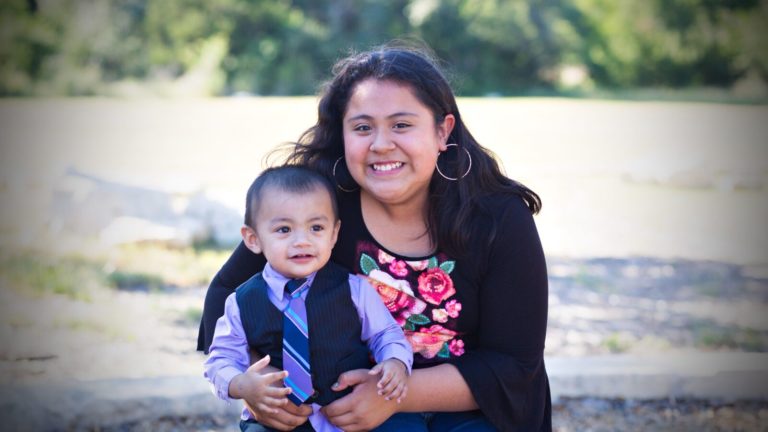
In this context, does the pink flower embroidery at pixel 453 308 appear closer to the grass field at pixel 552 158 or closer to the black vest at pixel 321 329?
the black vest at pixel 321 329

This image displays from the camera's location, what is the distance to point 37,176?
10.7 metres

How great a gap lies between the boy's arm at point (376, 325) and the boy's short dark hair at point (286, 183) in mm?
243

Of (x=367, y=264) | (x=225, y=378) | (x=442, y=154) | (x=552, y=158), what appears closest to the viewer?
(x=225, y=378)

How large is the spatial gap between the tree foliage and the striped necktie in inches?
863

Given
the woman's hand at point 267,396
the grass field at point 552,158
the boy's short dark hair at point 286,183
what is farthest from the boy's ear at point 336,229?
the grass field at point 552,158

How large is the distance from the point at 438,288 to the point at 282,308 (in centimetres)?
51

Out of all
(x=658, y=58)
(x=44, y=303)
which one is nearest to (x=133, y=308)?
(x=44, y=303)

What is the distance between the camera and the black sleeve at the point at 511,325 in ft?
8.66

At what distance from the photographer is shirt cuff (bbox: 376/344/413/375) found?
99.2 inches

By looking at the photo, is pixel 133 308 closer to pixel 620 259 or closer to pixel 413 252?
pixel 413 252

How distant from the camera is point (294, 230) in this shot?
2.58m

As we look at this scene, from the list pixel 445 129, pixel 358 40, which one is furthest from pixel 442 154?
pixel 358 40

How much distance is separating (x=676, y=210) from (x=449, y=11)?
724 inches

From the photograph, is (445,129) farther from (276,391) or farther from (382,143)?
(276,391)
